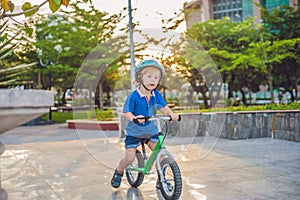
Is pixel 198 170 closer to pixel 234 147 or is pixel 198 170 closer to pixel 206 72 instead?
pixel 234 147

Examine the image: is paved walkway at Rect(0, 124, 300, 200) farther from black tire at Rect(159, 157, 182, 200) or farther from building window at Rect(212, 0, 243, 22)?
building window at Rect(212, 0, 243, 22)

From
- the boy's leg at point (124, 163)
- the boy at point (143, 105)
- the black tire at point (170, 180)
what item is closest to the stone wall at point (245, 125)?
the boy's leg at point (124, 163)

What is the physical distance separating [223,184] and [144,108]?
1391mm

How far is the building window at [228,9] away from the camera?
58688 mm

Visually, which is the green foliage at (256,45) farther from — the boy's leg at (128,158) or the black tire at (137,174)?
the boy's leg at (128,158)

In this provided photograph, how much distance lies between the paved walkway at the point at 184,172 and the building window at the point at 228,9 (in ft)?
172

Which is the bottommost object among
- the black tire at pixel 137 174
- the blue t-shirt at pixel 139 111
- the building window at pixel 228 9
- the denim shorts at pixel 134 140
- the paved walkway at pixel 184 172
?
the paved walkway at pixel 184 172

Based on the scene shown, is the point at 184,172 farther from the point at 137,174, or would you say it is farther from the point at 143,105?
the point at 143,105

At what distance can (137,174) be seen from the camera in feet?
16.7

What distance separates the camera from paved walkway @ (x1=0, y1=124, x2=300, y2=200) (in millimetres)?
4672

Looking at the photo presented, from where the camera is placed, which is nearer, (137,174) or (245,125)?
(137,174)

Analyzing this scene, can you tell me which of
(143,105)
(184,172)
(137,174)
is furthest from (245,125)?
(143,105)

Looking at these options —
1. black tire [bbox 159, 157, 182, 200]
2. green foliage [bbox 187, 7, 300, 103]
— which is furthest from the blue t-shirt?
green foliage [bbox 187, 7, 300, 103]

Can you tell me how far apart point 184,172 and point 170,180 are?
1598 mm
